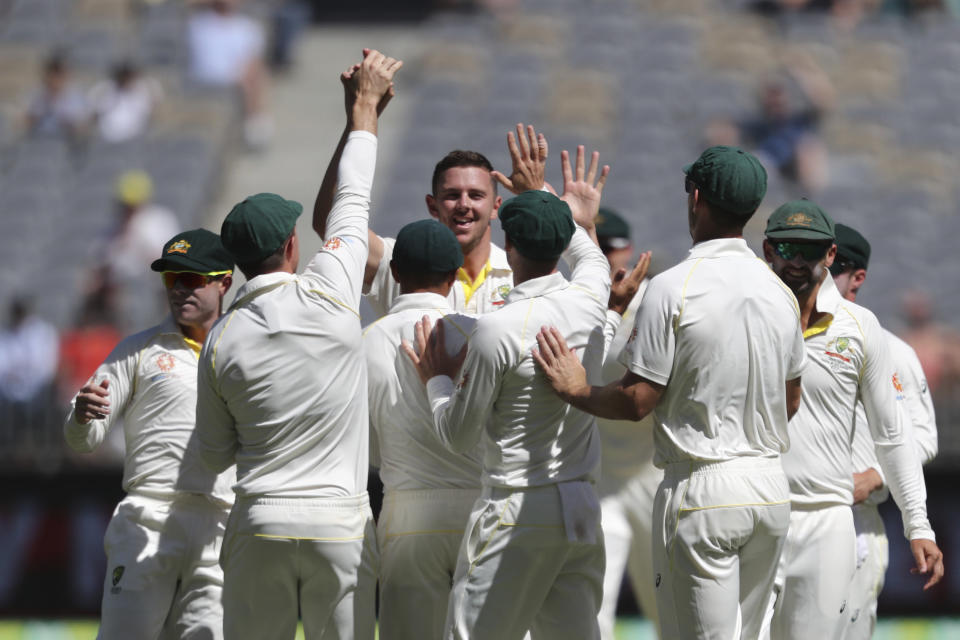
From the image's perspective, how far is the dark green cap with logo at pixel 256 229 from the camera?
4.59 meters

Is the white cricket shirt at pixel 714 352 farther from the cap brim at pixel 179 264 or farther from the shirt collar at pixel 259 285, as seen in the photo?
the cap brim at pixel 179 264

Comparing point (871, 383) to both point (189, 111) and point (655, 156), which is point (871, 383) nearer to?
point (655, 156)

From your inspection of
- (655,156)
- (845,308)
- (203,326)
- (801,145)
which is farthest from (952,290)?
(203,326)

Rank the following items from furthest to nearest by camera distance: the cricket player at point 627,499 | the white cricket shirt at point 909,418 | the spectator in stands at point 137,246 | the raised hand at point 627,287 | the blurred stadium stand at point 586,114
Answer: the blurred stadium stand at point 586,114, the spectator in stands at point 137,246, the cricket player at point 627,499, the white cricket shirt at point 909,418, the raised hand at point 627,287

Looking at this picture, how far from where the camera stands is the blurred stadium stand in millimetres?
14477

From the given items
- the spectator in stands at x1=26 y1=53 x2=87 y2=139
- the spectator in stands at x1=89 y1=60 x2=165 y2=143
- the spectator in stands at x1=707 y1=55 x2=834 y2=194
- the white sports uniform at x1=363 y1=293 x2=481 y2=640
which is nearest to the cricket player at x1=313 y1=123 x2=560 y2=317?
the white sports uniform at x1=363 y1=293 x2=481 y2=640

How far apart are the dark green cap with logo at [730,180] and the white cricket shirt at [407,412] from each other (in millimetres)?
954

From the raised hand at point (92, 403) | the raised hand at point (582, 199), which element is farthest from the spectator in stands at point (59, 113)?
the raised hand at point (582, 199)

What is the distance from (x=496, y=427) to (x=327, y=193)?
1263mm

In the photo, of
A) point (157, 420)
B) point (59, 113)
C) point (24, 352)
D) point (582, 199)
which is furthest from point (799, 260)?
point (59, 113)

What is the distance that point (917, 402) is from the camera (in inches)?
233

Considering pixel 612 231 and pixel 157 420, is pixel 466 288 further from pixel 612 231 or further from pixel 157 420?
pixel 157 420

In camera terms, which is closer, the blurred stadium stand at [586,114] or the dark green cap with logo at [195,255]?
the dark green cap with logo at [195,255]

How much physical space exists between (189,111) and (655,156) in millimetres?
5643
